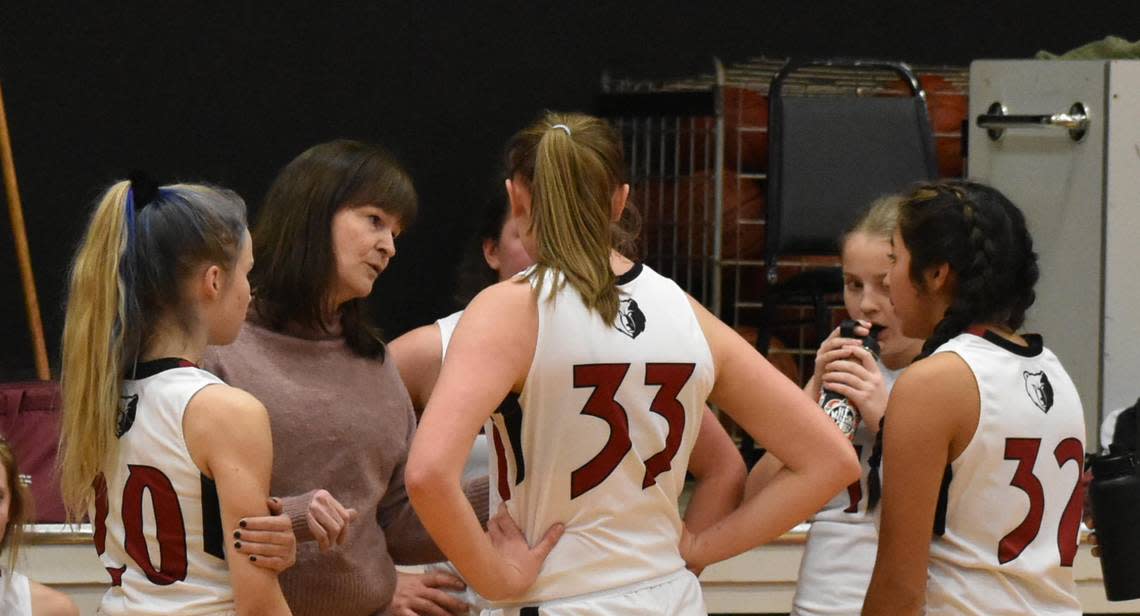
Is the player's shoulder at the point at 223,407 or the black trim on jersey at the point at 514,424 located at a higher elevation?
the player's shoulder at the point at 223,407

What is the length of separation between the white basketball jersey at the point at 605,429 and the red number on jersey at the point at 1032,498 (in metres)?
0.49

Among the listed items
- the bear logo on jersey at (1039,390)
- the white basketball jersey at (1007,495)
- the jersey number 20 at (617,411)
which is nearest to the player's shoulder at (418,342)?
the jersey number 20 at (617,411)

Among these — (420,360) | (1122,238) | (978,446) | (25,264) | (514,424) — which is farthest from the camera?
(25,264)

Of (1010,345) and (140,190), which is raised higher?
(140,190)

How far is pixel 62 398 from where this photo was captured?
2145 mm

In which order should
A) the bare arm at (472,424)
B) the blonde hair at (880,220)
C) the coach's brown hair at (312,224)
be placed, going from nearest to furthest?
the bare arm at (472,424), the coach's brown hair at (312,224), the blonde hair at (880,220)

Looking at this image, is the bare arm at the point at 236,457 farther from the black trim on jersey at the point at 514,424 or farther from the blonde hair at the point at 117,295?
the black trim on jersey at the point at 514,424

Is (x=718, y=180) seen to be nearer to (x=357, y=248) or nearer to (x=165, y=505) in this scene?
(x=357, y=248)

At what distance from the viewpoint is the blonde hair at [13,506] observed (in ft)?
8.33

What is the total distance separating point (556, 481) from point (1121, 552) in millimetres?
947

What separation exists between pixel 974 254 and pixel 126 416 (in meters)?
1.26

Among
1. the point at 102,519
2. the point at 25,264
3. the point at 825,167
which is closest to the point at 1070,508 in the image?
the point at 102,519

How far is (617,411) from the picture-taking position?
2016 millimetres

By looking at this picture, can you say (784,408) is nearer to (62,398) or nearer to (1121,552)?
(1121,552)
